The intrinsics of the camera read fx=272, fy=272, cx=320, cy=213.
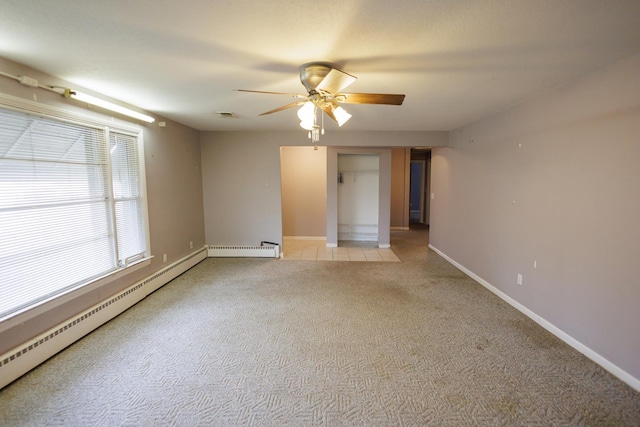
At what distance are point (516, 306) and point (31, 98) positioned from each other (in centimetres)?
502

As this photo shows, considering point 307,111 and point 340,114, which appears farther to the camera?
point 340,114

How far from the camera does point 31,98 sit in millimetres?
2154

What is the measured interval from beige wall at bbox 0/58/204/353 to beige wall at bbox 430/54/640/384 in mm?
4472

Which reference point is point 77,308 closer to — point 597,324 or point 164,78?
point 164,78

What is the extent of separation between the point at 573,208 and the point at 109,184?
4.50m

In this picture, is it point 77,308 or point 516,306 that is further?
point 516,306

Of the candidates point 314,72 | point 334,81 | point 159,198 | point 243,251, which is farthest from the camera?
point 243,251

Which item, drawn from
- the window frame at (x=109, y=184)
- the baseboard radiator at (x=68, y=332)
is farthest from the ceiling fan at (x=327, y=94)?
the baseboard radiator at (x=68, y=332)

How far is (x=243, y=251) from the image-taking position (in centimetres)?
518

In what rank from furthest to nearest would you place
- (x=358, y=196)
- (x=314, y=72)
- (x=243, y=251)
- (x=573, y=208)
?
(x=358, y=196) → (x=243, y=251) → (x=573, y=208) → (x=314, y=72)

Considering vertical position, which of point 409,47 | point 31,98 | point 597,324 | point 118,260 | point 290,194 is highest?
point 409,47

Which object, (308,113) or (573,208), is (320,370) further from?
(573,208)

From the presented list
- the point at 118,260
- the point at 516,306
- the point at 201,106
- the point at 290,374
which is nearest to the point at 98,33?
the point at 201,106

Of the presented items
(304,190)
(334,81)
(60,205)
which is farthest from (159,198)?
(304,190)
